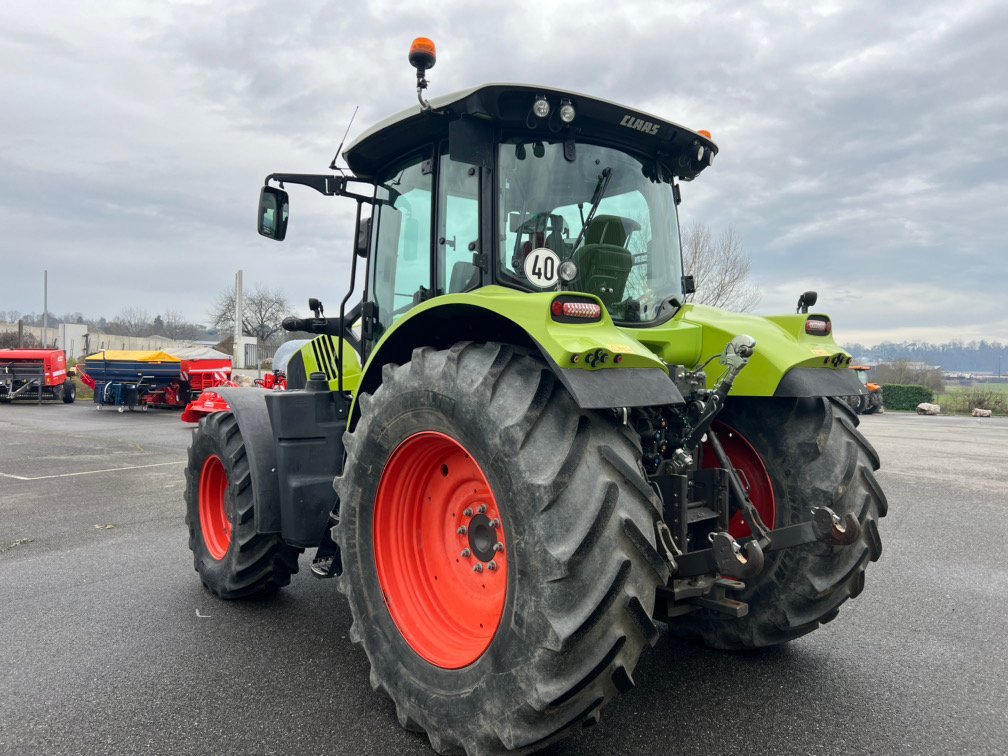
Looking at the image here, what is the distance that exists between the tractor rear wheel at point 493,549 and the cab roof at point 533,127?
1054 mm

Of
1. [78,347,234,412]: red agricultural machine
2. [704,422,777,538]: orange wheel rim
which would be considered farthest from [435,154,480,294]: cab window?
[78,347,234,412]: red agricultural machine

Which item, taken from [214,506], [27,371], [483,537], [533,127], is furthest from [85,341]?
[483,537]

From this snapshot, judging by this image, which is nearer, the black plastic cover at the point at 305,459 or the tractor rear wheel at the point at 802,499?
the tractor rear wheel at the point at 802,499

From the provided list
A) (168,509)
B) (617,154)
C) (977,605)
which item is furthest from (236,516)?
(977,605)

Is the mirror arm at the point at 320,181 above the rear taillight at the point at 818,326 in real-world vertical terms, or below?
above

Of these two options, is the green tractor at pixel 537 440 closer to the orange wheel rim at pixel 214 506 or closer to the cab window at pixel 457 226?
the cab window at pixel 457 226

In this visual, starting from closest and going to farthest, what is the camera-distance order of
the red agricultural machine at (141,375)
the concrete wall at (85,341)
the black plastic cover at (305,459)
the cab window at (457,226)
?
the cab window at (457,226) < the black plastic cover at (305,459) < the red agricultural machine at (141,375) < the concrete wall at (85,341)

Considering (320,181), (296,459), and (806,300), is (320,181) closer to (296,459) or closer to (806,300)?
(296,459)

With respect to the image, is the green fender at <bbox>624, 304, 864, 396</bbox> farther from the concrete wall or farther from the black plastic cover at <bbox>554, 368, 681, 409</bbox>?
the concrete wall

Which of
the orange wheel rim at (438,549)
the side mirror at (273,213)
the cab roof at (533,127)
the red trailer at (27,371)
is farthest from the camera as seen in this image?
the red trailer at (27,371)

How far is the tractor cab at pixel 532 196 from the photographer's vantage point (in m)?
2.88

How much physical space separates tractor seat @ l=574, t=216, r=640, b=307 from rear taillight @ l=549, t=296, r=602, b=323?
2.07 ft

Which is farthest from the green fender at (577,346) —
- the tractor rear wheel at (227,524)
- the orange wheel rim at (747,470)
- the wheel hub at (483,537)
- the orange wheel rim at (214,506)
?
the orange wheel rim at (214,506)

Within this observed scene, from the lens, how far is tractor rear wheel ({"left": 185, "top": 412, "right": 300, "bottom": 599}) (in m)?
3.82
